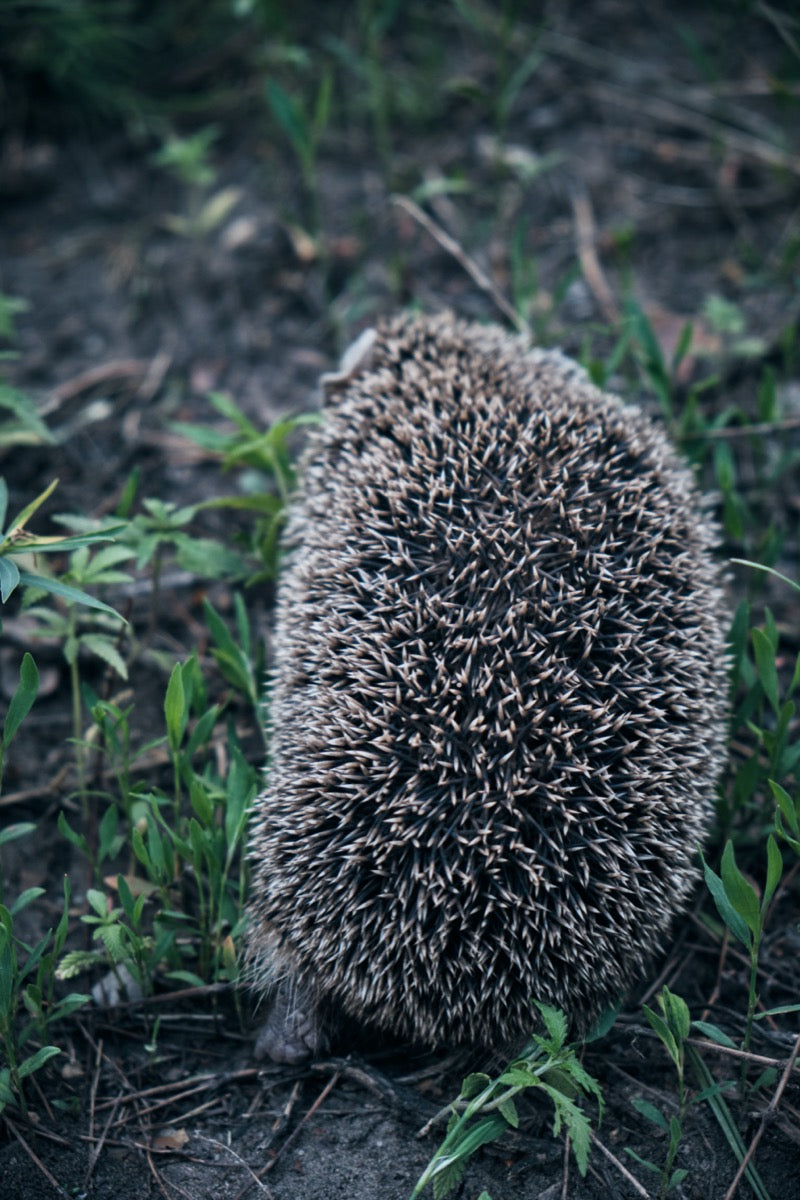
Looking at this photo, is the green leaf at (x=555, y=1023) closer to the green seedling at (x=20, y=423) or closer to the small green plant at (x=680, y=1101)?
the small green plant at (x=680, y=1101)

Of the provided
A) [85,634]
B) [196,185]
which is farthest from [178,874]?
[196,185]

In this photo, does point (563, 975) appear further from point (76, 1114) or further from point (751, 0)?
point (751, 0)

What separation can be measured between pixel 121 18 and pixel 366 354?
4.69 m

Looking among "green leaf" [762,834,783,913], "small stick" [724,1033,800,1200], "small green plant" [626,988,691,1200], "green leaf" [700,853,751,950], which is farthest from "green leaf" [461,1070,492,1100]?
"green leaf" [762,834,783,913]

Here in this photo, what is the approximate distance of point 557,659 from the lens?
3.39 meters

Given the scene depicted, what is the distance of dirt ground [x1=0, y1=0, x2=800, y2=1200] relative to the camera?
12.1ft

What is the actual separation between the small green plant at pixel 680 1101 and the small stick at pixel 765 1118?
0.18 metres

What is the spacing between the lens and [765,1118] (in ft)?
11.1

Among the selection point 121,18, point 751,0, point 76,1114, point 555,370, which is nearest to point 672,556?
point 555,370

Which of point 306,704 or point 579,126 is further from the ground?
point 579,126

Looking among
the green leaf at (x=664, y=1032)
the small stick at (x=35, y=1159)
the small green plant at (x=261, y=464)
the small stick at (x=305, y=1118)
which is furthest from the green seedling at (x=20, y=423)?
the green leaf at (x=664, y=1032)

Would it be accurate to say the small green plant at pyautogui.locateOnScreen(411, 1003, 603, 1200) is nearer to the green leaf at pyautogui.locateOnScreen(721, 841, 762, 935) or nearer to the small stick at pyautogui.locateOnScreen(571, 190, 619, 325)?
the green leaf at pyautogui.locateOnScreen(721, 841, 762, 935)

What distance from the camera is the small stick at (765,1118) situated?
10.7 feet

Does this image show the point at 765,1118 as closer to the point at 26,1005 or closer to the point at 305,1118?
the point at 305,1118
